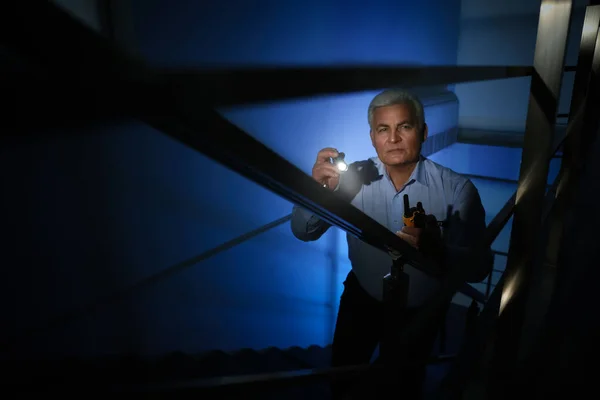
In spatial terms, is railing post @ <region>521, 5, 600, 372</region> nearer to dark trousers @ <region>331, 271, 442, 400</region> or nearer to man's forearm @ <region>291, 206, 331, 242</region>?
dark trousers @ <region>331, 271, 442, 400</region>

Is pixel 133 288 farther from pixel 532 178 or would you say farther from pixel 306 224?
pixel 532 178

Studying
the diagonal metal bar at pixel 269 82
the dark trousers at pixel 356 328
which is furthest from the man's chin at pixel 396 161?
the diagonal metal bar at pixel 269 82

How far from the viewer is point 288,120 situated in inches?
85.4

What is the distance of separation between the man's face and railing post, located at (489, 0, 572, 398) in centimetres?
48

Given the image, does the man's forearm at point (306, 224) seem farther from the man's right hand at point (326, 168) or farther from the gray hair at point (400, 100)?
the gray hair at point (400, 100)

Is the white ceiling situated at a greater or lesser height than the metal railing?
greater

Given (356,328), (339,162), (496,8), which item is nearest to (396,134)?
(339,162)

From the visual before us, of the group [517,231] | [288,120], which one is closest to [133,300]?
[288,120]

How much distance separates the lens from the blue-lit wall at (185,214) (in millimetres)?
1373

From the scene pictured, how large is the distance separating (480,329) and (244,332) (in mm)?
1423

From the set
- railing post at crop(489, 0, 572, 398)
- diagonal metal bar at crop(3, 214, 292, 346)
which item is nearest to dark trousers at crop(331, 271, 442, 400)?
railing post at crop(489, 0, 572, 398)

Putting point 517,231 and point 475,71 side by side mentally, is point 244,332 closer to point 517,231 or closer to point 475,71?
point 517,231

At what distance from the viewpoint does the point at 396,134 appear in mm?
1606

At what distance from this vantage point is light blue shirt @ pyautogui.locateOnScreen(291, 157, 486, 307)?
1.59 meters
